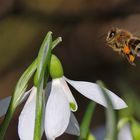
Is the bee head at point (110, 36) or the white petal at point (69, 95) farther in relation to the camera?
the bee head at point (110, 36)

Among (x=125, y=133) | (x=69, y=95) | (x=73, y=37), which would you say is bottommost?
(x=125, y=133)

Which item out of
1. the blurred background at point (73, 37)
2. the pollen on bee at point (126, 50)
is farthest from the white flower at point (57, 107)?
the blurred background at point (73, 37)

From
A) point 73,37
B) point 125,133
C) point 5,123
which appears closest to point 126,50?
point 125,133

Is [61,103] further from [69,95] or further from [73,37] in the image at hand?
[73,37]

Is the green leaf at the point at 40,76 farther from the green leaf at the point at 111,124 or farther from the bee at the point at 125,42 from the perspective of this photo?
the bee at the point at 125,42

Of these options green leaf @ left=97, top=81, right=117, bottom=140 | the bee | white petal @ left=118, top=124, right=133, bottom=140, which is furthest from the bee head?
green leaf @ left=97, top=81, right=117, bottom=140

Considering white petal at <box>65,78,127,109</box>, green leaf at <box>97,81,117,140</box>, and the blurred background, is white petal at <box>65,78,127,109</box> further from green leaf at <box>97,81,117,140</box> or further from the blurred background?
A: the blurred background

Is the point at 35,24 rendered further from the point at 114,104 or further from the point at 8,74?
the point at 114,104
